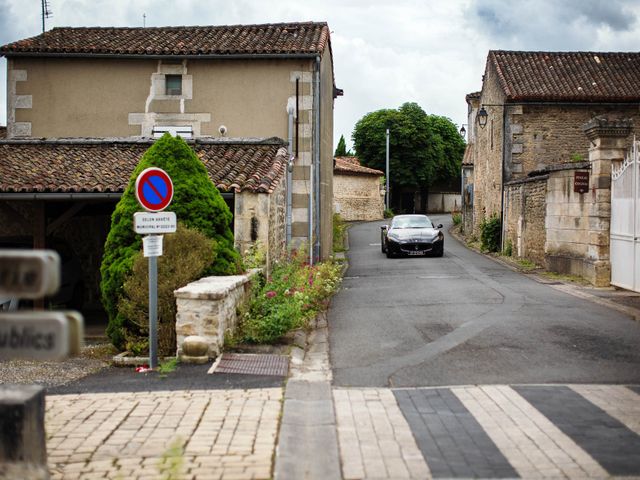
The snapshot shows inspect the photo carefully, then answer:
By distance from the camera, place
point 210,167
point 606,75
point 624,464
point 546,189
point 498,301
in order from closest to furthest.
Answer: point 624,464 → point 498,301 → point 210,167 → point 546,189 → point 606,75

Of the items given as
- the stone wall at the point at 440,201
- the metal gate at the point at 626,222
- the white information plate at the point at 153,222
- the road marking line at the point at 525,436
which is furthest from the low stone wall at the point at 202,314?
the stone wall at the point at 440,201

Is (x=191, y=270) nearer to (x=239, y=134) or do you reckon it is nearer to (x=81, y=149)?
(x=81, y=149)

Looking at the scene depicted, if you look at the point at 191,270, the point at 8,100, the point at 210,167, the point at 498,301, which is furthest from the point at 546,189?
the point at 8,100

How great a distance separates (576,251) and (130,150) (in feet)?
34.6

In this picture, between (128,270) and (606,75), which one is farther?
(606,75)

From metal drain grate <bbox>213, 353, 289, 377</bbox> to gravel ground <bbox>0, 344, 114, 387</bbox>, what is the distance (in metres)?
1.54

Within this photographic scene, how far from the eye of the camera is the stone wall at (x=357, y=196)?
1913 inches

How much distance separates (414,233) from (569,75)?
29.5 feet

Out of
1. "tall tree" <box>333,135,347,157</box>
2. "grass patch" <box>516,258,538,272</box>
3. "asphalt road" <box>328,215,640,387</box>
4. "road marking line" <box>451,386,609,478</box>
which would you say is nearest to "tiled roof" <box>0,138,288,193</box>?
"asphalt road" <box>328,215,640,387</box>

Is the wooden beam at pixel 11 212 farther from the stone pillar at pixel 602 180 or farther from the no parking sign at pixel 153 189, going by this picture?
the stone pillar at pixel 602 180

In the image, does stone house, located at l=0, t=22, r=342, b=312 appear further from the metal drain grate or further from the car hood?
the metal drain grate

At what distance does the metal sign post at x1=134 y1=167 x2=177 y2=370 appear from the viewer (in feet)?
25.2

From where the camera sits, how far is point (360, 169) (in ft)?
163

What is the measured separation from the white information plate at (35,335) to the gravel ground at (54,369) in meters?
4.55
